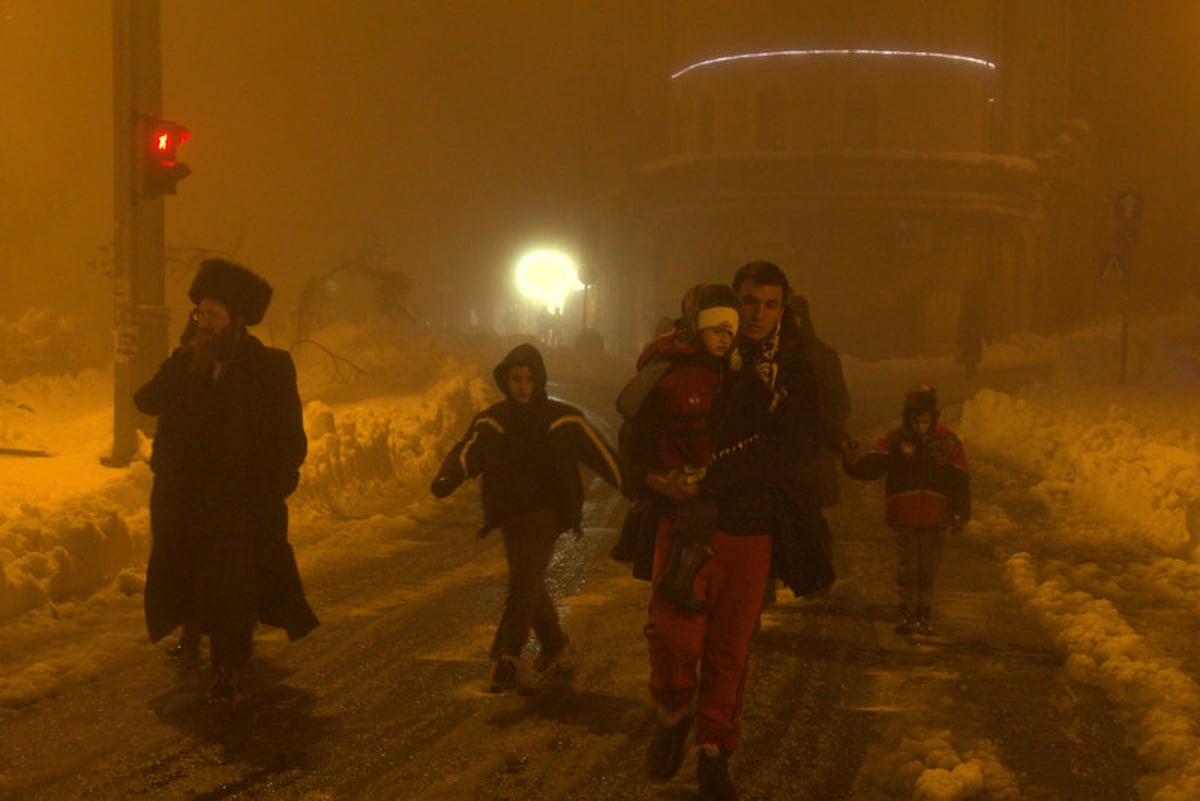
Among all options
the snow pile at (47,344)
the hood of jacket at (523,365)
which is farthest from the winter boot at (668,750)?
the snow pile at (47,344)

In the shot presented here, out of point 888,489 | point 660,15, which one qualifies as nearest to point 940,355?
point 660,15

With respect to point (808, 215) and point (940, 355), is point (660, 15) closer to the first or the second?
point (808, 215)

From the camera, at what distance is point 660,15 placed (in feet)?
160

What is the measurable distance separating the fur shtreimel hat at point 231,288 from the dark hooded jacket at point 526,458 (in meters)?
1.19

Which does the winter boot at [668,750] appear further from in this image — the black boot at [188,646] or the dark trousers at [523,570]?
the black boot at [188,646]

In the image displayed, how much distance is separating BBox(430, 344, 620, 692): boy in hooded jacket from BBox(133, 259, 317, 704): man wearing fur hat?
863 mm

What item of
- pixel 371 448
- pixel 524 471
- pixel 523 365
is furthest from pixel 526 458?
pixel 371 448

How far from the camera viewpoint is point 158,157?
13.7m

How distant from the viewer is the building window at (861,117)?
146 feet

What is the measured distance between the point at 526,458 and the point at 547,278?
5903 cm

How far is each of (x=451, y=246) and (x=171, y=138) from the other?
5872 centimetres

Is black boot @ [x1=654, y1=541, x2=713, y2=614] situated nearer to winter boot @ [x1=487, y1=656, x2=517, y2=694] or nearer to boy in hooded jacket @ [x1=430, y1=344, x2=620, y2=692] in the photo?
boy in hooded jacket @ [x1=430, y1=344, x2=620, y2=692]

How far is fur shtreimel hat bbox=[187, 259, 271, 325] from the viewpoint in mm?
7031

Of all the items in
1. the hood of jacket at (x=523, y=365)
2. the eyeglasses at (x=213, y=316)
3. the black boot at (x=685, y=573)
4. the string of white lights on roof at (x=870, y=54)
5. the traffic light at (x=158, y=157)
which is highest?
the string of white lights on roof at (x=870, y=54)
